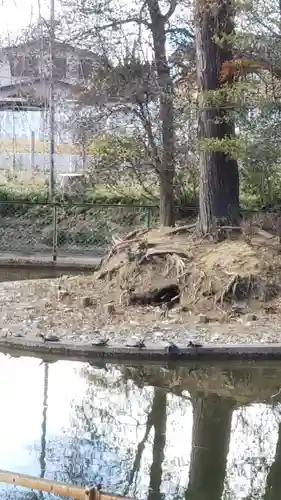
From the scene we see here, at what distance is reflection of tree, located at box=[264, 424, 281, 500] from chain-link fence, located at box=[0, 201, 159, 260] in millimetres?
8261

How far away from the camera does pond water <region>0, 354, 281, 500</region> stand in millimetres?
3607

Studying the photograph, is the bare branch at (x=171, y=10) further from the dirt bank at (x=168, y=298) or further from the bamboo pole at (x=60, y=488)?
the bamboo pole at (x=60, y=488)

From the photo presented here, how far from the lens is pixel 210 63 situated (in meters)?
7.87

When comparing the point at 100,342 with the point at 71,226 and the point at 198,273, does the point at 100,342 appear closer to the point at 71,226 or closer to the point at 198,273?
the point at 198,273

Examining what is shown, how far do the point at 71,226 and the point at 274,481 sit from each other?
935 cm

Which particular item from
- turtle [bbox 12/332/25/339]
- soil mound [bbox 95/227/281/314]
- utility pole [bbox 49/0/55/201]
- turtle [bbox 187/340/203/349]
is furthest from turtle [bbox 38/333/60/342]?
utility pole [bbox 49/0/55/201]

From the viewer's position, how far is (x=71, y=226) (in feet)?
41.6

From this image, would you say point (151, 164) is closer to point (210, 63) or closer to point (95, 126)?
point (95, 126)

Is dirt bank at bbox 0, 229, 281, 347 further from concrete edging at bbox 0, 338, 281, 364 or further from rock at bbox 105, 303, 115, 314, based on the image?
concrete edging at bbox 0, 338, 281, 364

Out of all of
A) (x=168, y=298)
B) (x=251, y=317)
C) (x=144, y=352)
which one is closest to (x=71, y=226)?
(x=168, y=298)

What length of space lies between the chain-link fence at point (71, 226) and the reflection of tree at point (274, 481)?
325 inches

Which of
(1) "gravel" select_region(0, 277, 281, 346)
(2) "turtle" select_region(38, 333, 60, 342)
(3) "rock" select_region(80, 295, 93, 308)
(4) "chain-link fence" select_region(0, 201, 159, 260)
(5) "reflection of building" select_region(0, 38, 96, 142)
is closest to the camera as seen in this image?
(2) "turtle" select_region(38, 333, 60, 342)

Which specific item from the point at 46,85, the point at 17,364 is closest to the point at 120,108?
the point at 46,85

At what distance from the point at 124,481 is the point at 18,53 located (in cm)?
761
